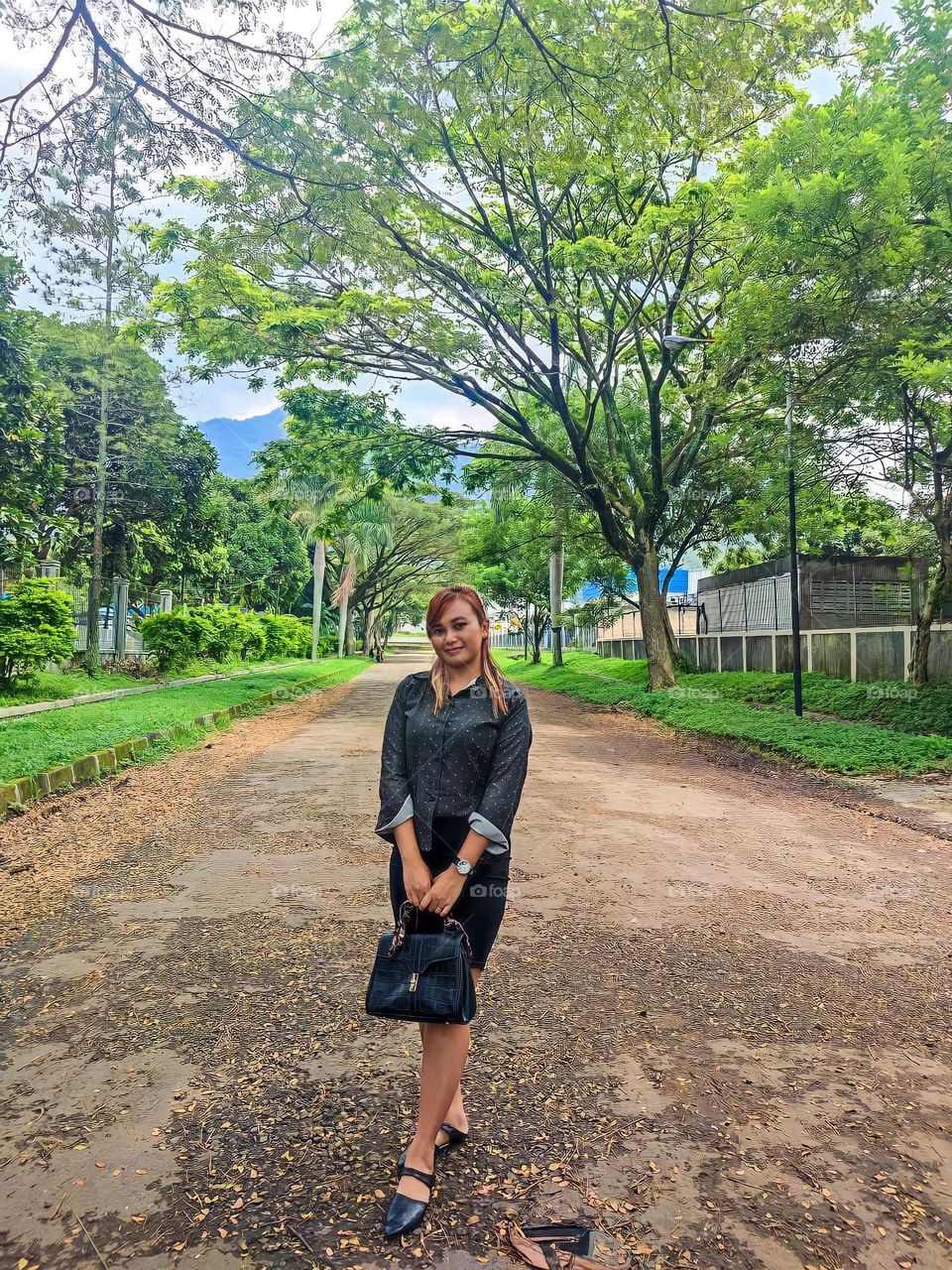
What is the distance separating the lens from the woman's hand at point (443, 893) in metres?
2.32

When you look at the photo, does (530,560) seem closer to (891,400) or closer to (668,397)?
(668,397)

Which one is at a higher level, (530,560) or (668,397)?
(668,397)

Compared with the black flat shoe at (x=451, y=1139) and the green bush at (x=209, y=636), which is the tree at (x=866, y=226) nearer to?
the black flat shoe at (x=451, y=1139)

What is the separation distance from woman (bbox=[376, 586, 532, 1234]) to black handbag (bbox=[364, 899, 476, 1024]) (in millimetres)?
90

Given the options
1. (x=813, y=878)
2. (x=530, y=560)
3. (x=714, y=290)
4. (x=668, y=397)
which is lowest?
(x=813, y=878)

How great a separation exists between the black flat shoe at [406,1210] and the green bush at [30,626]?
13.7 metres

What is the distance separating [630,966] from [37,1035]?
8.08 ft

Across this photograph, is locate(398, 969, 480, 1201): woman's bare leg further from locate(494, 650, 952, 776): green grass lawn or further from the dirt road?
locate(494, 650, 952, 776): green grass lawn

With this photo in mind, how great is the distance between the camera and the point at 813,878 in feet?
17.9

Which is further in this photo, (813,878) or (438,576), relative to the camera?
(438,576)

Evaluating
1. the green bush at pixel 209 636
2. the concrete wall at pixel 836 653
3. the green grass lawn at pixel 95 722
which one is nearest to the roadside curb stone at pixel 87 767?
the green grass lawn at pixel 95 722

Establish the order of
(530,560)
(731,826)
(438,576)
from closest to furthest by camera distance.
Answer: (731,826)
(530,560)
(438,576)

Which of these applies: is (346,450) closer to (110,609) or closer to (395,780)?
(110,609)

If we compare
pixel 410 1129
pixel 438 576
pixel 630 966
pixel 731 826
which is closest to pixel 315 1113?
pixel 410 1129
